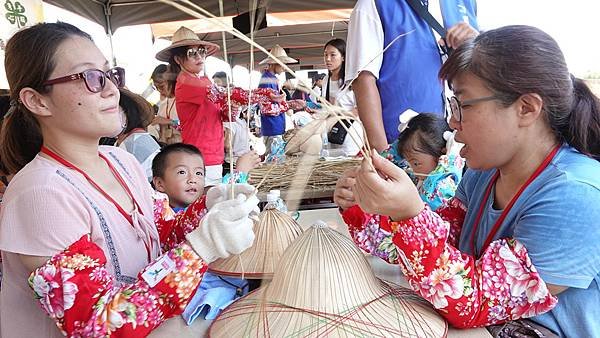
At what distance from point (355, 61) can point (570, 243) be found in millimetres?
1234

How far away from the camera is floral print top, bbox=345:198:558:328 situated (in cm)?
85

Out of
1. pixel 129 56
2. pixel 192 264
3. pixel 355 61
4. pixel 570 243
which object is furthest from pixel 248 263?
pixel 129 56

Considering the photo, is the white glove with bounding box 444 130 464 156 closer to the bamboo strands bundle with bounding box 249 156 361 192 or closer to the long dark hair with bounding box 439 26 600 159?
the bamboo strands bundle with bounding box 249 156 361 192

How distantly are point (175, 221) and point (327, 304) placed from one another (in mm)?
673

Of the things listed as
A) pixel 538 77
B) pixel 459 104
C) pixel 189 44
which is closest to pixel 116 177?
pixel 459 104

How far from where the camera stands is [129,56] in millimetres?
6195

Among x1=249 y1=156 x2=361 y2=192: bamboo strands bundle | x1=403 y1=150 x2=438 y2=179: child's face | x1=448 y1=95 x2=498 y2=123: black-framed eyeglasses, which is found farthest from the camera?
x1=249 y1=156 x2=361 y2=192: bamboo strands bundle

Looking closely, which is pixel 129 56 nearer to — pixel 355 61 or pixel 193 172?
pixel 193 172

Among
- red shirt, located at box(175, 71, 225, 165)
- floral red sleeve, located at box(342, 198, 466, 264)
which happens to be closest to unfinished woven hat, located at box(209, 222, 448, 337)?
floral red sleeve, located at box(342, 198, 466, 264)

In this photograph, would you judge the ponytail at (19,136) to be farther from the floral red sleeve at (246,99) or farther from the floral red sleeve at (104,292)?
the floral red sleeve at (246,99)

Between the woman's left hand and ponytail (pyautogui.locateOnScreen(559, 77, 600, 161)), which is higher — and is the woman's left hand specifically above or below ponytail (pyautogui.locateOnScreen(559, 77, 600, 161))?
below

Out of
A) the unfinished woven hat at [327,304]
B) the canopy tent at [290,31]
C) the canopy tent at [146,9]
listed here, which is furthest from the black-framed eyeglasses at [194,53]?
the unfinished woven hat at [327,304]

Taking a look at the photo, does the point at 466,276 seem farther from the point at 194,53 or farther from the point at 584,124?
the point at 194,53

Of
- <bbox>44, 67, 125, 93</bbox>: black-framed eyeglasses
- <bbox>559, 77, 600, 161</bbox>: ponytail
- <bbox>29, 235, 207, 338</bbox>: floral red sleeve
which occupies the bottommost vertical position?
<bbox>29, 235, 207, 338</bbox>: floral red sleeve
